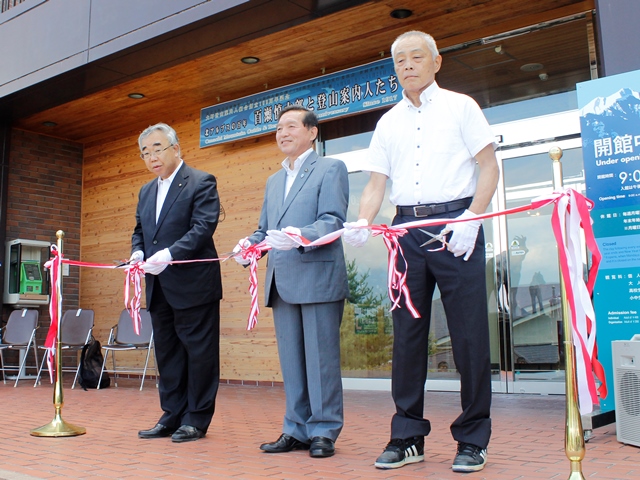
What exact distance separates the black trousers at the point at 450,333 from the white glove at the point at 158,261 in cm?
142

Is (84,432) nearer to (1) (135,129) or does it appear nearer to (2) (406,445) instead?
(2) (406,445)

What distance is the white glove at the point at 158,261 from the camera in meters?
3.83

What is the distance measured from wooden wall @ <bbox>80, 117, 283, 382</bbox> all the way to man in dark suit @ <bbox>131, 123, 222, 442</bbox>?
13.2 feet

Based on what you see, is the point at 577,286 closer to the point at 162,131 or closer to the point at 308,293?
the point at 308,293

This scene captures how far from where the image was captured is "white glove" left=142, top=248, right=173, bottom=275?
12.6ft

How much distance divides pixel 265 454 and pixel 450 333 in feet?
3.97

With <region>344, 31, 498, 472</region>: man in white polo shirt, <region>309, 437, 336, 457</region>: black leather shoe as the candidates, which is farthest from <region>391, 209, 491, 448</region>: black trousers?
<region>309, 437, 336, 457</region>: black leather shoe

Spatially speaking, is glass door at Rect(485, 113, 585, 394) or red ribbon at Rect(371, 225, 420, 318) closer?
red ribbon at Rect(371, 225, 420, 318)

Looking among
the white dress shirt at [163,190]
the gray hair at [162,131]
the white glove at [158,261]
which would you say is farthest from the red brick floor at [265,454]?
the gray hair at [162,131]

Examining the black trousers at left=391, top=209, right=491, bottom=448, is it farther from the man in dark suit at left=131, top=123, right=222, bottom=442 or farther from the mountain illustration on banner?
the mountain illustration on banner

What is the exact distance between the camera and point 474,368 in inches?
→ 115

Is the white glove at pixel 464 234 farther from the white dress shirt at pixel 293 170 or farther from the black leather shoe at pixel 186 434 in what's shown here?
the black leather shoe at pixel 186 434

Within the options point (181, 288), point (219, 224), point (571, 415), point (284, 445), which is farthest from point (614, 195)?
point (219, 224)

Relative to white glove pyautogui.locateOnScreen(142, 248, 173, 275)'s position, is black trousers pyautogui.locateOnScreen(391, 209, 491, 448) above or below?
below
